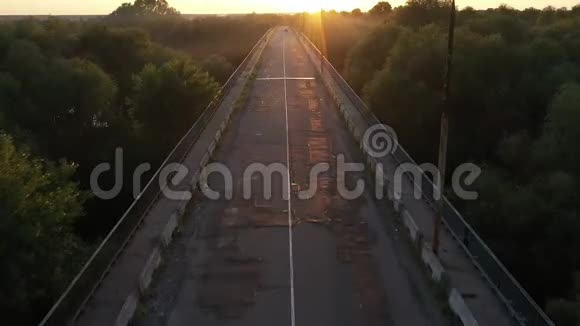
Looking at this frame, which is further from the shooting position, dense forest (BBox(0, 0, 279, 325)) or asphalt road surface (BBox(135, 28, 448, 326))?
dense forest (BBox(0, 0, 279, 325))

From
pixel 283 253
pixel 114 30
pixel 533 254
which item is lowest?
pixel 533 254

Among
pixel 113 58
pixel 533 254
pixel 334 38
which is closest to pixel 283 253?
pixel 533 254

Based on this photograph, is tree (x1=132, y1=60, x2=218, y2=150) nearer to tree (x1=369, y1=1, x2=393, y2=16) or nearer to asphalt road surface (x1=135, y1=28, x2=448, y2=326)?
asphalt road surface (x1=135, y1=28, x2=448, y2=326)

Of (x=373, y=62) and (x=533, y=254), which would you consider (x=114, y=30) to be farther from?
(x=533, y=254)

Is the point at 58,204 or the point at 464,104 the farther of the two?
the point at 464,104

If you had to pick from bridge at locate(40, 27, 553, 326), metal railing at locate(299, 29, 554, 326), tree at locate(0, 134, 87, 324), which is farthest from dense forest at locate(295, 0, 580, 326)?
tree at locate(0, 134, 87, 324)

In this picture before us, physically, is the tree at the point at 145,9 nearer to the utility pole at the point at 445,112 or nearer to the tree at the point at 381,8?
the tree at the point at 381,8
